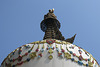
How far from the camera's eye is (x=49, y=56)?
28.5 ft

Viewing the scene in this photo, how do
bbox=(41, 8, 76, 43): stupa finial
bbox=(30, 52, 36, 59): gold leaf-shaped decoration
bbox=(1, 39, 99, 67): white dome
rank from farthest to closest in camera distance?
bbox=(41, 8, 76, 43): stupa finial → bbox=(30, 52, 36, 59): gold leaf-shaped decoration → bbox=(1, 39, 99, 67): white dome

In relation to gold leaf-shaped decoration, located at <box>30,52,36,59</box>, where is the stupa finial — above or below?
above

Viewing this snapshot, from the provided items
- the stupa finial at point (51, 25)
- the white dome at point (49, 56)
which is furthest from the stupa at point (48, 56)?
the stupa finial at point (51, 25)

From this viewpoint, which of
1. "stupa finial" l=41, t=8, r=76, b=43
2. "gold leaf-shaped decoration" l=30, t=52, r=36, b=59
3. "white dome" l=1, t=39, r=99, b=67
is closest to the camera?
"white dome" l=1, t=39, r=99, b=67

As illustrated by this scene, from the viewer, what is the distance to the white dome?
859 centimetres

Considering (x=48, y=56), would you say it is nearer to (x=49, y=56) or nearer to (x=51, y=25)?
(x=49, y=56)

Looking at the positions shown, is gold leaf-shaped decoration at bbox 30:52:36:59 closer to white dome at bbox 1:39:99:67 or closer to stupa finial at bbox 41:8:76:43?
white dome at bbox 1:39:99:67

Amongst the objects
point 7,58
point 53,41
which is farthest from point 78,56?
point 7,58

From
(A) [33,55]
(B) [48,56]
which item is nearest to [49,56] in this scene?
(B) [48,56]

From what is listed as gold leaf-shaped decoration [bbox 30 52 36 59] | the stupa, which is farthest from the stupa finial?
gold leaf-shaped decoration [bbox 30 52 36 59]

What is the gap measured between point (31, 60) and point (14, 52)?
48.5 inches

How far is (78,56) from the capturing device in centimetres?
899

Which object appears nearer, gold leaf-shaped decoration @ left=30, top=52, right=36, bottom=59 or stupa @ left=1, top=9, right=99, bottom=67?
stupa @ left=1, top=9, right=99, bottom=67

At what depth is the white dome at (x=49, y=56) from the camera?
859 centimetres
